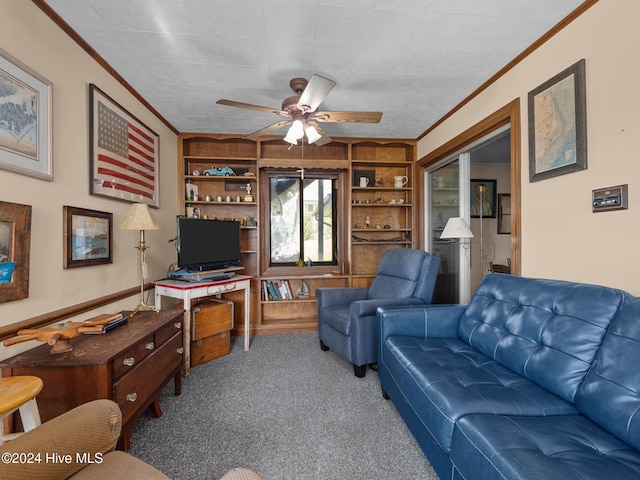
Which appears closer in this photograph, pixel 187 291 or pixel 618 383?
pixel 618 383

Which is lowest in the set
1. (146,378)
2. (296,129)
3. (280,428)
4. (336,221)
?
(280,428)

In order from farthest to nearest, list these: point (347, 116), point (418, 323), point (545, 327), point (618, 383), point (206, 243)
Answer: point (206, 243), point (347, 116), point (418, 323), point (545, 327), point (618, 383)

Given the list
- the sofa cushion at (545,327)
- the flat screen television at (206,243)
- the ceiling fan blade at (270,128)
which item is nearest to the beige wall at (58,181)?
the flat screen television at (206,243)

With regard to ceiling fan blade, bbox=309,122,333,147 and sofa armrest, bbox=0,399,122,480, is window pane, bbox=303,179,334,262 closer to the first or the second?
ceiling fan blade, bbox=309,122,333,147

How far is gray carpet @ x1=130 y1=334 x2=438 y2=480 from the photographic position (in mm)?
1488

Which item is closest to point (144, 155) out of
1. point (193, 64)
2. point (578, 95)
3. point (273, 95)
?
point (193, 64)

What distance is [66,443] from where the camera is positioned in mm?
810

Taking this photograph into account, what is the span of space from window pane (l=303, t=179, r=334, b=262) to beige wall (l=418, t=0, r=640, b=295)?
2.36m

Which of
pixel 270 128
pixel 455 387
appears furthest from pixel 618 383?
pixel 270 128

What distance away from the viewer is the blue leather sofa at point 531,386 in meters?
0.95

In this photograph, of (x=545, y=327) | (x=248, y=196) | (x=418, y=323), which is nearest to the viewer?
(x=545, y=327)

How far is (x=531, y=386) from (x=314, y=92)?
2.08 meters

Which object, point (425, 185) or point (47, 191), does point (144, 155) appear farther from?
point (425, 185)

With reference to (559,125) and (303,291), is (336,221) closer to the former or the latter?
(303,291)
